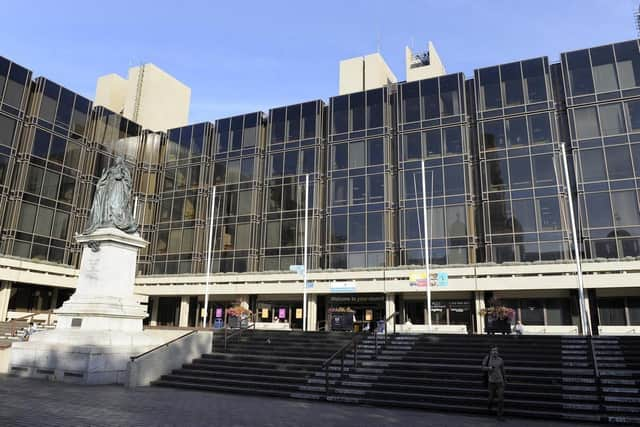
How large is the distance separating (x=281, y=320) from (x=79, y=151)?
25.3 m

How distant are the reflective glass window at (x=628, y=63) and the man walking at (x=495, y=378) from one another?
3283 centimetres

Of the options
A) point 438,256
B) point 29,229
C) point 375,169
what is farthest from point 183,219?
point 438,256

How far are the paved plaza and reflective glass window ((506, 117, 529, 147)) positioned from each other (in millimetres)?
30277

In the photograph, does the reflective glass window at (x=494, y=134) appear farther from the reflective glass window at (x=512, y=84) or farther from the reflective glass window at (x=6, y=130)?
the reflective glass window at (x=6, y=130)

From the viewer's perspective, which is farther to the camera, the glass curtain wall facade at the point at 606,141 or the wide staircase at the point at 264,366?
the glass curtain wall facade at the point at 606,141

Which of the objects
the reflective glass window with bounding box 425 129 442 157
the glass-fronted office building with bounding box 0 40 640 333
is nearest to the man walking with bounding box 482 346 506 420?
the glass-fronted office building with bounding box 0 40 640 333

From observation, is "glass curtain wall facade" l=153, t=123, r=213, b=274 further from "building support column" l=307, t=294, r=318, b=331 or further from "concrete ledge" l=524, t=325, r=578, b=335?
"concrete ledge" l=524, t=325, r=578, b=335

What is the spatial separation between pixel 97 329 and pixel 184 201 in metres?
34.8

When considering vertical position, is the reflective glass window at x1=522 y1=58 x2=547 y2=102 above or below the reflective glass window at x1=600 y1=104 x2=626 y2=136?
above

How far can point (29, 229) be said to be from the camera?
1650 inches

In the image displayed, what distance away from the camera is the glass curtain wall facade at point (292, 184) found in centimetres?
4356

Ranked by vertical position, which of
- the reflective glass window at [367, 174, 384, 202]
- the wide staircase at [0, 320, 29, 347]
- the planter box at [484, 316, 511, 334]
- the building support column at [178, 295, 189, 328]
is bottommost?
the wide staircase at [0, 320, 29, 347]

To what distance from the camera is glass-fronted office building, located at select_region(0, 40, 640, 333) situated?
1400 inches

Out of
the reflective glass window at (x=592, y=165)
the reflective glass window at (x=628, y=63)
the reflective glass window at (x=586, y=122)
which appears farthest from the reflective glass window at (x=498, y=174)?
the reflective glass window at (x=628, y=63)
